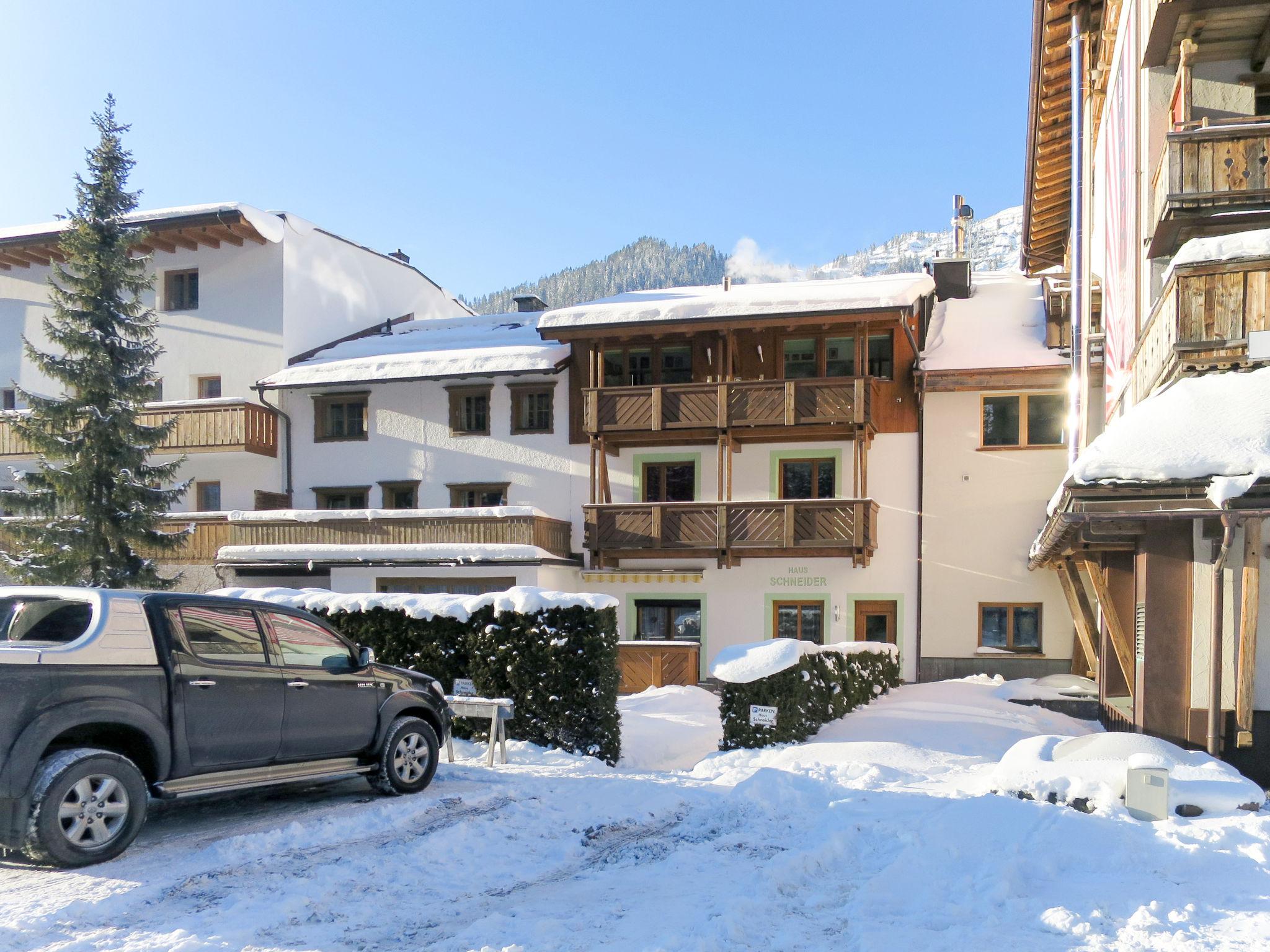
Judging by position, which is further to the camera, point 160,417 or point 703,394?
point 160,417

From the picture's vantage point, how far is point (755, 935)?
5.43m

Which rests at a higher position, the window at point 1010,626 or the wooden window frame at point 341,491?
the wooden window frame at point 341,491

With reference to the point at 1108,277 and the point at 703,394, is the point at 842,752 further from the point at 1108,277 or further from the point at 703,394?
the point at 703,394

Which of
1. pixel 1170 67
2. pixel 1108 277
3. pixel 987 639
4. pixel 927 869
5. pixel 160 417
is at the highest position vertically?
pixel 1170 67

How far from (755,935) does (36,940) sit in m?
3.64

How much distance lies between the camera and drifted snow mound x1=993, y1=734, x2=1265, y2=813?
25.7ft

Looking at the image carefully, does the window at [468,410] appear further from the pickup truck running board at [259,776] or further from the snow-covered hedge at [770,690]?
the pickup truck running board at [259,776]

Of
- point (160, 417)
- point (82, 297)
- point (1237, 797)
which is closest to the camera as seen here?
point (1237, 797)

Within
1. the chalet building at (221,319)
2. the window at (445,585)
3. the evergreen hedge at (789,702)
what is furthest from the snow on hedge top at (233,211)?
the evergreen hedge at (789,702)

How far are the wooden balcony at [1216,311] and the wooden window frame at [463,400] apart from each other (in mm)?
18403

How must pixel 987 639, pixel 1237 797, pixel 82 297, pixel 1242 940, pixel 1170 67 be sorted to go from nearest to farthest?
pixel 1242 940, pixel 1237 797, pixel 1170 67, pixel 82 297, pixel 987 639

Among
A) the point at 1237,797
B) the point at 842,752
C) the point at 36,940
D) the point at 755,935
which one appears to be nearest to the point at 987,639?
the point at 842,752

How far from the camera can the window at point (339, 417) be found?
27.2 metres

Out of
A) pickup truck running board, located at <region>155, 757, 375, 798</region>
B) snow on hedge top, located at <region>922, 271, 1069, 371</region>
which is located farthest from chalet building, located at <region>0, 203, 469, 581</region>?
pickup truck running board, located at <region>155, 757, 375, 798</region>
